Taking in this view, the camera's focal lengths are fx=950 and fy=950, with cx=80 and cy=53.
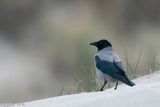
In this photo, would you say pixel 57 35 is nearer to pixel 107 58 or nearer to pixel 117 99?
pixel 107 58

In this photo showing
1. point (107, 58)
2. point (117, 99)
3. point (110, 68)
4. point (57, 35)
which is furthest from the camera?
point (57, 35)

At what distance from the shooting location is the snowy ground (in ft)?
26.3

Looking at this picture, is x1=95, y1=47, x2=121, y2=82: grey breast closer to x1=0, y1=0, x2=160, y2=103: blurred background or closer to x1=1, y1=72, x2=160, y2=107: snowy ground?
x1=1, y1=72, x2=160, y2=107: snowy ground

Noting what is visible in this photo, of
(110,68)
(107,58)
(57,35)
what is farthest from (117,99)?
(57,35)

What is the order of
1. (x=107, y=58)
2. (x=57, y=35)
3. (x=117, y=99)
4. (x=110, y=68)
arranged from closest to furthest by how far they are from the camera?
1. (x=117, y=99)
2. (x=110, y=68)
3. (x=107, y=58)
4. (x=57, y=35)

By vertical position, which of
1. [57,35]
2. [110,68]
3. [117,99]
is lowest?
[57,35]

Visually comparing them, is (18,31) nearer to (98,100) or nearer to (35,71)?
(35,71)

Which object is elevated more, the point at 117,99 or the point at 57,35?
the point at 117,99

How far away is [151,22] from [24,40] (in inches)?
115

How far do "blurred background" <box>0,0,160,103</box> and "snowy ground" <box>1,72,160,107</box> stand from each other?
634 cm

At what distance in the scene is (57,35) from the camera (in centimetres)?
2081

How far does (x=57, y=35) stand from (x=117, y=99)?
1271 centimetres

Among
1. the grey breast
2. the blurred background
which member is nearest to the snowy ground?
the grey breast

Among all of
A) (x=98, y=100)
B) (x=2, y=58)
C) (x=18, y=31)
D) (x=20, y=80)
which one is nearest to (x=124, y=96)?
(x=98, y=100)
